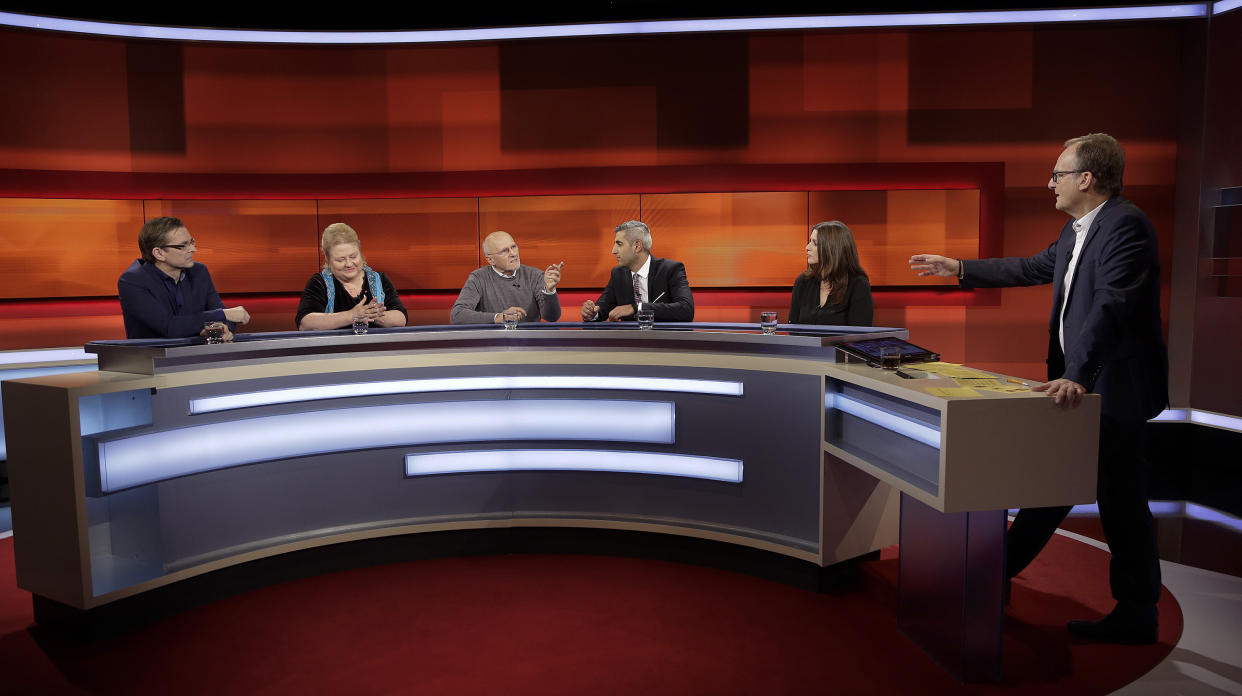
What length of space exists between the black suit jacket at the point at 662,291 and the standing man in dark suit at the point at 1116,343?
1845 millimetres

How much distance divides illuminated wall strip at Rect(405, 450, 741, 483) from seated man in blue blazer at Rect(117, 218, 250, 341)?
100 centimetres

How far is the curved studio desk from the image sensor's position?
7.34 feet

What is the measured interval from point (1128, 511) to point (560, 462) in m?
2.15

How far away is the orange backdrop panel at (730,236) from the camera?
5285mm

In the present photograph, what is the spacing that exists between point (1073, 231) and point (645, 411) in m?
1.75

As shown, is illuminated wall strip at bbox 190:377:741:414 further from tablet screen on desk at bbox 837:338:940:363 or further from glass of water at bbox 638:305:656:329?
tablet screen on desk at bbox 837:338:940:363

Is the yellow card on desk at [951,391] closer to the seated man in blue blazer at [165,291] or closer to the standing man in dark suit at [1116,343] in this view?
the standing man in dark suit at [1116,343]

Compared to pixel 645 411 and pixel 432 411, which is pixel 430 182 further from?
pixel 645 411

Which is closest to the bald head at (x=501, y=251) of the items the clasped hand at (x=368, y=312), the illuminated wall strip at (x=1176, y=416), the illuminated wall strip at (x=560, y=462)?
the clasped hand at (x=368, y=312)

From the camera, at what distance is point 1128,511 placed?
96.0 inches

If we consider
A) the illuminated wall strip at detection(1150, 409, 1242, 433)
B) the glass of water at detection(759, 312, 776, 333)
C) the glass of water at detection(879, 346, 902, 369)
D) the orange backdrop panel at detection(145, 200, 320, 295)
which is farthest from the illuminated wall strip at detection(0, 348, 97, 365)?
the illuminated wall strip at detection(1150, 409, 1242, 433)

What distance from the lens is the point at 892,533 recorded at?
10.2ft

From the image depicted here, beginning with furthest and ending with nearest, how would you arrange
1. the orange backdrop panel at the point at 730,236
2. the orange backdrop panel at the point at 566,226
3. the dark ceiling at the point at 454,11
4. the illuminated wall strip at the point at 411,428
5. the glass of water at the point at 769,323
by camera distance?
the orange backdrop panel at the point at 566,226 < the orange backdrop panel at the point at 730,236 < the dark ceiling at the point at 454,11 < the glass of water at the point at 769,323 < the illuminated wall strip at the point at 411,428

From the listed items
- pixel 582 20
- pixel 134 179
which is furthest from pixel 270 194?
pixel 582 20
